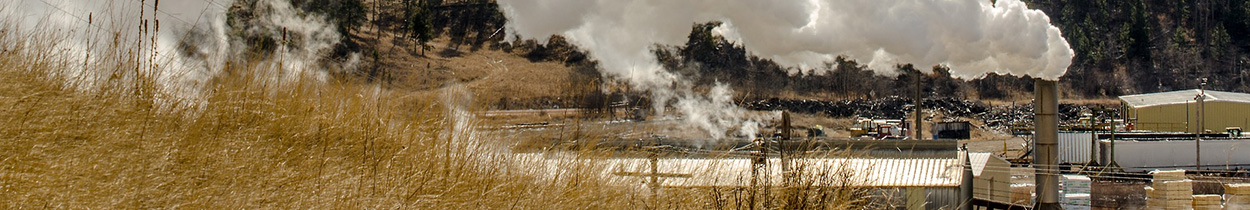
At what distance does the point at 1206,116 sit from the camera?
1945 inches

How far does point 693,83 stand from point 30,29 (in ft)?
142

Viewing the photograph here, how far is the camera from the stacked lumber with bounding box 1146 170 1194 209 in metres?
19.6

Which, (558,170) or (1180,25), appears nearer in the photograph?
(558,170)

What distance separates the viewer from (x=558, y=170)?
21.1ft

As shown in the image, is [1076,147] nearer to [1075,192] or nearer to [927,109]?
[1075,192]

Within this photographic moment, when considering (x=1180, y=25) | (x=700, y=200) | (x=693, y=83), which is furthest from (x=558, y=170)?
(x=1180, y=25)

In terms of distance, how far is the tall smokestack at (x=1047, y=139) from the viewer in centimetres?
1791

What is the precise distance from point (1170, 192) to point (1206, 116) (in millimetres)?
34455

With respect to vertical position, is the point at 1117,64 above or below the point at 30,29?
above

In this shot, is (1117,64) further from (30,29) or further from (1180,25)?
(30,29)

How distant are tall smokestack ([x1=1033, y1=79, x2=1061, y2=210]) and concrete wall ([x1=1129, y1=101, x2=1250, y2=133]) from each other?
34.4 metres

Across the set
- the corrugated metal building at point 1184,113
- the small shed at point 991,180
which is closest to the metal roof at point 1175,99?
Result: the corrugated metal building at point 1184,113

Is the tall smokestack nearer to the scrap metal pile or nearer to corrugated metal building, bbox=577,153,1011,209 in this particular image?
corrugated metal building, bbox=577,153,1011,209

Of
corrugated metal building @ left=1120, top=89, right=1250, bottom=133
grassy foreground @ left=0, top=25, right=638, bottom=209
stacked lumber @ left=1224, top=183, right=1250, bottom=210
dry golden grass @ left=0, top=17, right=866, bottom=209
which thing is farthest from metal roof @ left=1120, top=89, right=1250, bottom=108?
grassy foreground @ left=0, top=25, right=638, bottom=209
